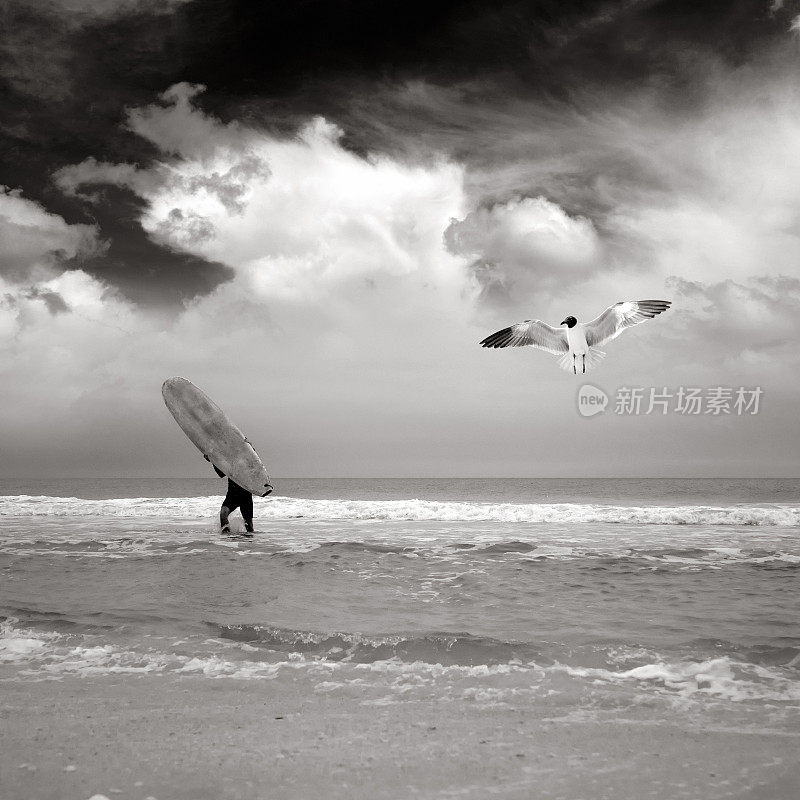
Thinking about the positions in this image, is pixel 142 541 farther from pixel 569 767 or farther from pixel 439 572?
pixel 569 767

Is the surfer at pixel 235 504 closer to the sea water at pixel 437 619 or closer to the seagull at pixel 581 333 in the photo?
the sea water at pixel 437 619

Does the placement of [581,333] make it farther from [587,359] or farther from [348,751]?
[348,751]

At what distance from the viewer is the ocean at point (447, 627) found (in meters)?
3.39

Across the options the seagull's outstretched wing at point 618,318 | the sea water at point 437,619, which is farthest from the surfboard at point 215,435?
the seagull's outstretched wing at point 618,318

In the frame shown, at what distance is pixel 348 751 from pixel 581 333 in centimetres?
846

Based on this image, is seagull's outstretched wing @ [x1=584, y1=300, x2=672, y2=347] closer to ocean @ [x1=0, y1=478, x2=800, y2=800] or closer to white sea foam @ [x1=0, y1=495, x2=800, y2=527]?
ocean @ [x1=0, y1=478, x2=800, y2=800]

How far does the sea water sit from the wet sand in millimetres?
224

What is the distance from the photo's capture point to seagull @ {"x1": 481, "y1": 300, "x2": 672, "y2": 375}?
1043cm

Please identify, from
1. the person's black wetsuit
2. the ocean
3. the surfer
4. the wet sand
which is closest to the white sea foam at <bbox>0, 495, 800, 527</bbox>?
the surfer

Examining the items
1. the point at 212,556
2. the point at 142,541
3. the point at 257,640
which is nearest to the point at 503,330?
the point at 212,556

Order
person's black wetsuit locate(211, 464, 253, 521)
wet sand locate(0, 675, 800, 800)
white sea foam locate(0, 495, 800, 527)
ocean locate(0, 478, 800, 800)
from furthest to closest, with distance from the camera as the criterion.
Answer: white sea foam locate(0, 495, 800, 527), person's black wetsuit locate(211, 464, 253, 521), ocean locate(0, 478, 800, 800), wet sand locate(0, 675, 800, 800)

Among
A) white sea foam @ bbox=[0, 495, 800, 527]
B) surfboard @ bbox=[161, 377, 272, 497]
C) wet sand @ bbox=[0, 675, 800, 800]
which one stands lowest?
white sea foam @ bbox=[0, 495, 800, 527]

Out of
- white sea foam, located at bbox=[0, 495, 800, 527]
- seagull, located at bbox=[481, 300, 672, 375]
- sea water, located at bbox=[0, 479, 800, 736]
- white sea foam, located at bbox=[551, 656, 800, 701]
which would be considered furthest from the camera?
white sea foam, located at bbox=[0, 495, 800, 527]

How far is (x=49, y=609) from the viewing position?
18.1ft
